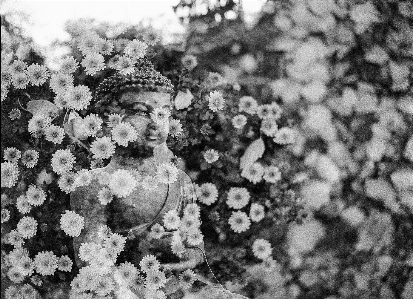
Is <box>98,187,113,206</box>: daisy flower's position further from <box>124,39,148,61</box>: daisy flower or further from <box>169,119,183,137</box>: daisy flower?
<box>124,39,148,61</box>: daisy flower

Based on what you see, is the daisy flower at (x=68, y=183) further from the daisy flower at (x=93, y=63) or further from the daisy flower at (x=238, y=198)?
the daisy flower at (x=238, y=198)

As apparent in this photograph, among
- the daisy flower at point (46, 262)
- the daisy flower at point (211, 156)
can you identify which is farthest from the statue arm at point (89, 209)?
the daisy flower at point (211, 156)

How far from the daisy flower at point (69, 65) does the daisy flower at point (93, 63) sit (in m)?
0.03

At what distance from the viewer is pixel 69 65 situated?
1.59 meters

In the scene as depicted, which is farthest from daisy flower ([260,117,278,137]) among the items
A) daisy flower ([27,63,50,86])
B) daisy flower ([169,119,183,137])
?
daisy flower ([27,63,50,86])

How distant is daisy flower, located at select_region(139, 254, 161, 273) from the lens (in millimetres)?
1539

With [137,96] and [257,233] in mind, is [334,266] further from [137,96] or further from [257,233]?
[137,96]

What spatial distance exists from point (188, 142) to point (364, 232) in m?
0.62

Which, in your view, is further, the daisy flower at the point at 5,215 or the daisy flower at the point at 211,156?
the daisy flower at the point at 5,215

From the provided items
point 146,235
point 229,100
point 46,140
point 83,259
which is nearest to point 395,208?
point 229,100

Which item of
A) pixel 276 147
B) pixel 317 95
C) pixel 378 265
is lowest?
pixel 378 265

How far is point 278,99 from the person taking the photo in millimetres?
1537

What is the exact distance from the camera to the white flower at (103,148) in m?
1.53

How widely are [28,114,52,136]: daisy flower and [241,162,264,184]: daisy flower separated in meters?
0.63
